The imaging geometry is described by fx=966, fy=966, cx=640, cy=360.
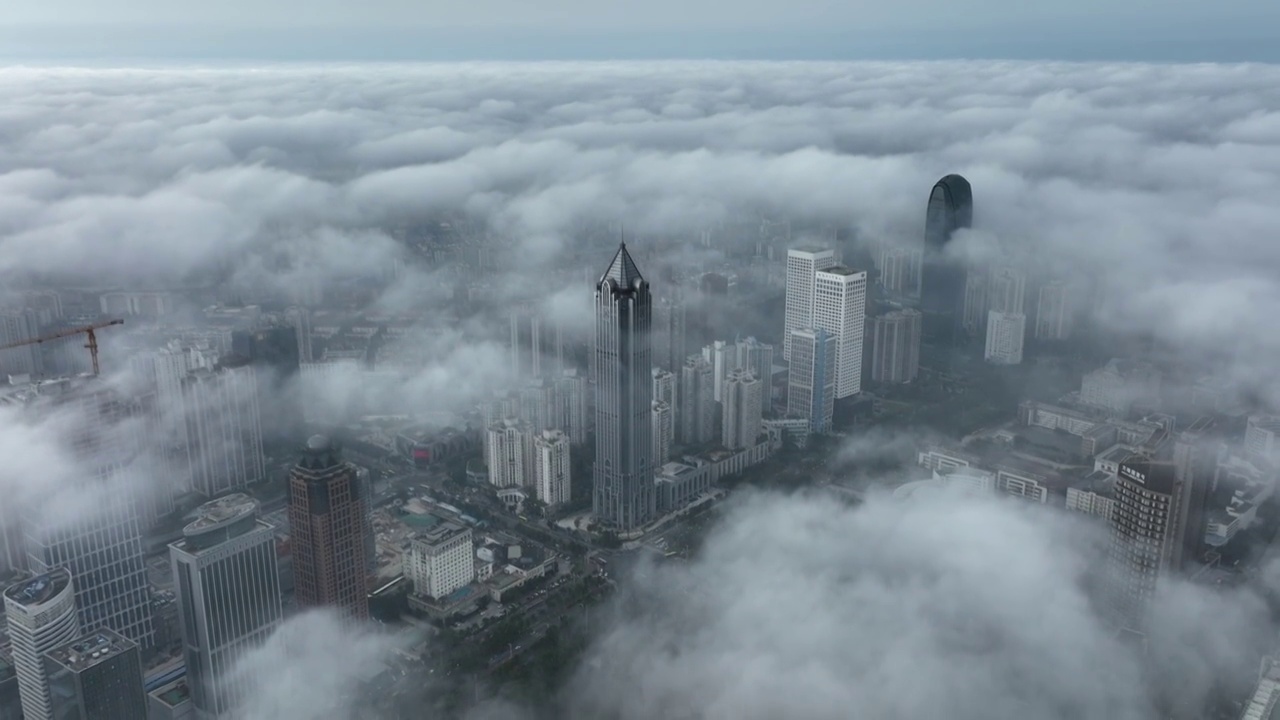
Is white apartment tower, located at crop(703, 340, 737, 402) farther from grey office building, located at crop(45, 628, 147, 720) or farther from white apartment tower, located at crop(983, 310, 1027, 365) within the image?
grey office building, located at crop(45, 628, 147, 720)

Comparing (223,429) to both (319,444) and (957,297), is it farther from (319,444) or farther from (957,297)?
(957,297)

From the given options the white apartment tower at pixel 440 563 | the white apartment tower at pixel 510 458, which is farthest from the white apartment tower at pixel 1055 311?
the white apartment tower at pixel 440 563

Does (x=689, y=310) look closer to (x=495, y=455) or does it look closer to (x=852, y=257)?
(x=852, y=257)

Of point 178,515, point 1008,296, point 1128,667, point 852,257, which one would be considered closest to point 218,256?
point 178,515

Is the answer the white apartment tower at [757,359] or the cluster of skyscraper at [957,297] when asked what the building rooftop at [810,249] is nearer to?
the cluster of skyscraper at [957,297]

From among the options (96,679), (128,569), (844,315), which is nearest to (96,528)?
(128,569)

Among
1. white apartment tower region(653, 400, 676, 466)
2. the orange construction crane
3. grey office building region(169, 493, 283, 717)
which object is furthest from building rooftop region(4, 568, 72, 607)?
white apartment tower region(653, 400, 676, 466)
